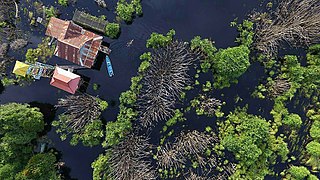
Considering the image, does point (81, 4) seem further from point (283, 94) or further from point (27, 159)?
point (283, 94)

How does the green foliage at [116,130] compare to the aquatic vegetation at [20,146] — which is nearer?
the aquatic vegetation at [20,146]

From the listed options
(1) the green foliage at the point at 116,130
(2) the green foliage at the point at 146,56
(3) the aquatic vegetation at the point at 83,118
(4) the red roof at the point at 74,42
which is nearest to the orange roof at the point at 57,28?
(4) the red roof at the point at 74,42

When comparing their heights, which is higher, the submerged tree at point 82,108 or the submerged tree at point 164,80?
the submerged tree at point 164,80

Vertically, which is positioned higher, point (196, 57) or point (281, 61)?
point (281, 61)

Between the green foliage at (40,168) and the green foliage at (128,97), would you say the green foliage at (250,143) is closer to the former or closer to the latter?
the green foliage at (128,97)

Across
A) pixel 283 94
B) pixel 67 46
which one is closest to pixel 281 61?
pixel 283 94

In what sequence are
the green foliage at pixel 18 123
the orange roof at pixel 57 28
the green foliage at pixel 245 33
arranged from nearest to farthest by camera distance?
the green foliage at pixel 18 123 < the orange roof at pixel 57 28 < the green foliage at pixel 245 33

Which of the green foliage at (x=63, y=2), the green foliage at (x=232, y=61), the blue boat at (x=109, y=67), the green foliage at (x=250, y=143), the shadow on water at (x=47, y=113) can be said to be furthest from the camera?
the shadow on water at (x=47, y=113)

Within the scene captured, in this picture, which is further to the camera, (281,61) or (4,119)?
(281,61)
